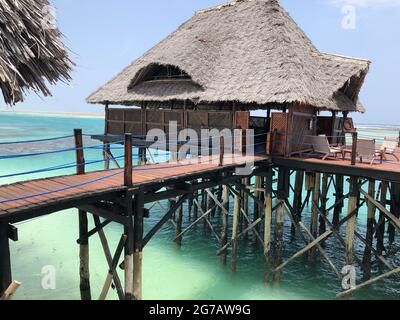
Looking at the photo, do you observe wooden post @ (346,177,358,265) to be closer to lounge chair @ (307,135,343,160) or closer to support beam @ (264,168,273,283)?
lounge chair @ (307,135,343,160)

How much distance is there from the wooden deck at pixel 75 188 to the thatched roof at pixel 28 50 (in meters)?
1.44

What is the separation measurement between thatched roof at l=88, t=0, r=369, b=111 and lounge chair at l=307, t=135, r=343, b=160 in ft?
3.28

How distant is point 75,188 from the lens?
573 cm

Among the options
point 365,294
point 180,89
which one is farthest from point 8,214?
point 365,294

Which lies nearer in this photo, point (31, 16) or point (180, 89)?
point (31, 16)

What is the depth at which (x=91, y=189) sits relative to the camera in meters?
5.68

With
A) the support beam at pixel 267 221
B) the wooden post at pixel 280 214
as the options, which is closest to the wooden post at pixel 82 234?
the support beam at pixel 267 221

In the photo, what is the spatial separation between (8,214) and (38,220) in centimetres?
1137

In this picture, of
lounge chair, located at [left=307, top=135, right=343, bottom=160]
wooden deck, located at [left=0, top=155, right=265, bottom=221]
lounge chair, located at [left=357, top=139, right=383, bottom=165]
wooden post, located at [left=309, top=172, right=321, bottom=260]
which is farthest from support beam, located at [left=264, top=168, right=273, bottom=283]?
lounge chair, located at [left=357, top=139, right=383, bottom=165]

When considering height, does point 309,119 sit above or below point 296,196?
above

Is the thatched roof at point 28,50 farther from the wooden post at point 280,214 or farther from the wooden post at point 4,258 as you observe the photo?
the wooden post at point 280,214

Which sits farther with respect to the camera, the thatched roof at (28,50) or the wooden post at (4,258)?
the thatched roof at (28,50)

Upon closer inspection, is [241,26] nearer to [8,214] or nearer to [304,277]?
[304,277]

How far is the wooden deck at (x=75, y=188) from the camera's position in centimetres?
485
